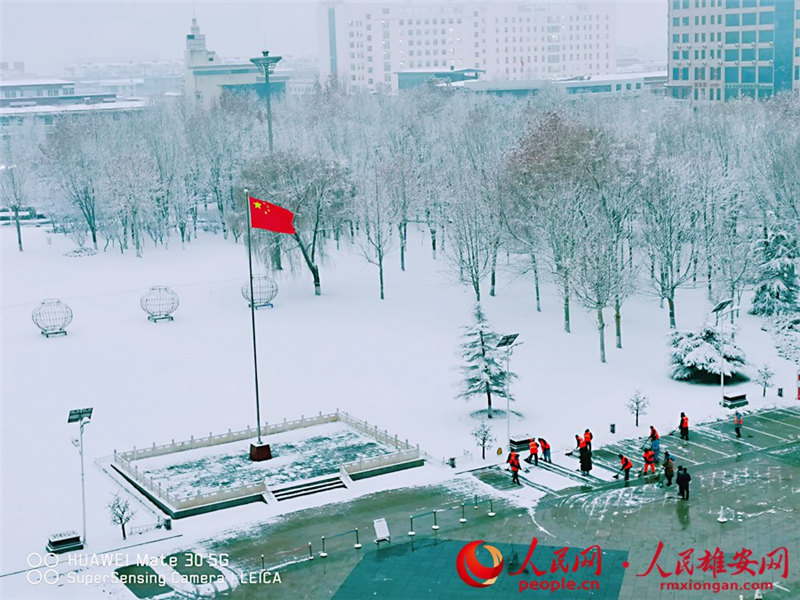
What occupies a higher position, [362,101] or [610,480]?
[362,101]

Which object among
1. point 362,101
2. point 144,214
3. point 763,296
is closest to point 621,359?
point 763,296

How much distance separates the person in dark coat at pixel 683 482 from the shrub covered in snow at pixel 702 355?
1251 cm

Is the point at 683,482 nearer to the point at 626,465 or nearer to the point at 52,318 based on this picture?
the point at 626,465

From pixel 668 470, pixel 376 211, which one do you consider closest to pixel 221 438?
pixel 668 470

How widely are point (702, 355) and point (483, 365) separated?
9.45m

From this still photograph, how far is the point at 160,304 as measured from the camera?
57406 millimetres

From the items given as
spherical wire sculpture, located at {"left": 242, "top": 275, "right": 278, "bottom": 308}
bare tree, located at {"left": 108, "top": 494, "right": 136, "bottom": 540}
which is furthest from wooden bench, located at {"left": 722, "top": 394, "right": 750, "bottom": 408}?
spherical wire sculpture, located at {"left": 242, "top": 275, "right": 278, "bottom": 308}

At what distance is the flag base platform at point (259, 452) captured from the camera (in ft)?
119

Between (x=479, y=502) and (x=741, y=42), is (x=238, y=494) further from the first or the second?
(x=741, y=42)

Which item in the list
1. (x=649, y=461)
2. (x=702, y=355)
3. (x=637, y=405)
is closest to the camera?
(x=649, y=461)

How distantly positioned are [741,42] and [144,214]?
67.3 m

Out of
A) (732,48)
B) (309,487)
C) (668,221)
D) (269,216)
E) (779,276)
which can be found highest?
(732,48)

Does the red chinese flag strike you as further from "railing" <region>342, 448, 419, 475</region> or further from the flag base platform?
"railing" <region>342, 448, 419, 475</region>

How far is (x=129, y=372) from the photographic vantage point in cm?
4731
